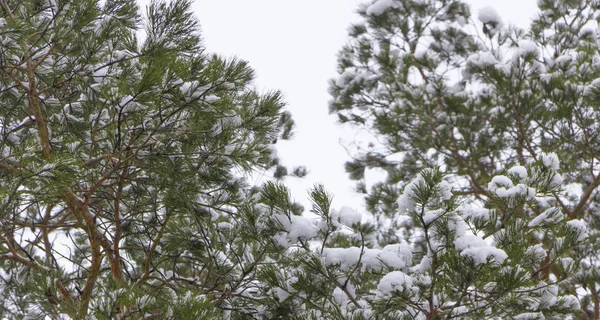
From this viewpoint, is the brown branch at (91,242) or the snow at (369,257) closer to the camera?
the snow at (369,257)

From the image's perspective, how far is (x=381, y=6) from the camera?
21.3ft

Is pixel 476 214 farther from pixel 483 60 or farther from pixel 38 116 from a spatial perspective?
pixel 483 60

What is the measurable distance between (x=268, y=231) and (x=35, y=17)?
1.62 m

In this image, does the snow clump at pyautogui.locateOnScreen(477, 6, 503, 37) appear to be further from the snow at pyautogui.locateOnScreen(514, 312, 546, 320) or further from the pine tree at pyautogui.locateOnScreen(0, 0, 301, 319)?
the snow at pyautogui.locateOnScreen(514, 312, 546, 320)

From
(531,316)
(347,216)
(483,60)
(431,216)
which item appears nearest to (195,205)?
(347,216)

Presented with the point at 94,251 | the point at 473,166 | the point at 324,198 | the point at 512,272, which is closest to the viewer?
the point at 512,272

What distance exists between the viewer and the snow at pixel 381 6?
6.47m

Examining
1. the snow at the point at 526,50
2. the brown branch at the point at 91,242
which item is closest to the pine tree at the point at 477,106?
the snow at the point at 526,50

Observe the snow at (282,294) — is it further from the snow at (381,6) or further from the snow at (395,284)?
the snow at (381,6)

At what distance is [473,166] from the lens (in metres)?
5.84

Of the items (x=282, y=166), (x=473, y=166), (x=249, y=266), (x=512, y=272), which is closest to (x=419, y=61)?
(x=473, y=166)

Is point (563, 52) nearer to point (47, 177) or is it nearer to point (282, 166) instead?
point (282, 166)

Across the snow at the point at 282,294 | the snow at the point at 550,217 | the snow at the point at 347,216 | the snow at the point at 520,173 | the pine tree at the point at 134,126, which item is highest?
the pine tree at the point at 134,126

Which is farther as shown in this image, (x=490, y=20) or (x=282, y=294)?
(x=490, y=20)
